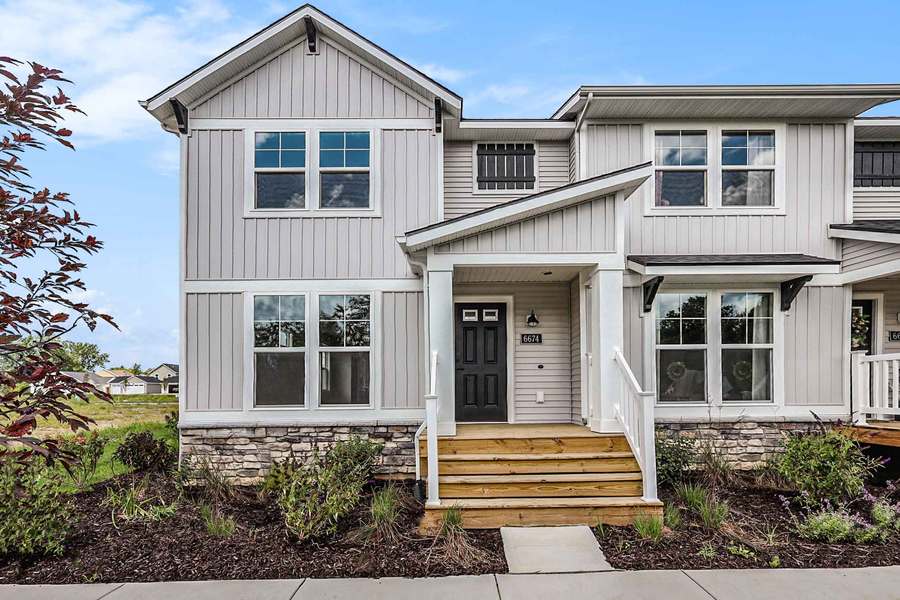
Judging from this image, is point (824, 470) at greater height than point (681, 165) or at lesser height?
lesser

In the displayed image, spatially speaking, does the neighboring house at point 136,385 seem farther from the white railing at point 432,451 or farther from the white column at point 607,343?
the white column at point 607,343

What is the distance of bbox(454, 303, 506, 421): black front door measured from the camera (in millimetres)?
9258

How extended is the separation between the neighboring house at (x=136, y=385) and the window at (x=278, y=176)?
339 inches

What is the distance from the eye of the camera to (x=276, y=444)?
8.28 metres

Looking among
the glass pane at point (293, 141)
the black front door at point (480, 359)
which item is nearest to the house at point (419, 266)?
the glass pane at point (293, 141)

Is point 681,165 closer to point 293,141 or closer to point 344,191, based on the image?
point 344,191

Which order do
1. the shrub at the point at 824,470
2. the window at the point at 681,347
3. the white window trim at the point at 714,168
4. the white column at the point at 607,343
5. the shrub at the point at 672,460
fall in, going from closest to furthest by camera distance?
the shrub at the point at 824,470 → the white column at the point at 607,343 → the shrub at the point at 672,460 → the window at the point at 681,347 → the white window trim at the point at 714,168

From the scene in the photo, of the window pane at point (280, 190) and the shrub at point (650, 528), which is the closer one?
the shrub at point (650, 528)

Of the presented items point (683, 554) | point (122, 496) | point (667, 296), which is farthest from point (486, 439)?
point (122, 496)

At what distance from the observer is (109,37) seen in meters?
8.75

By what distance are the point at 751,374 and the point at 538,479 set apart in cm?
430

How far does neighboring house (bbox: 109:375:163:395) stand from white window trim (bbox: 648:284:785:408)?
12288 millimetres

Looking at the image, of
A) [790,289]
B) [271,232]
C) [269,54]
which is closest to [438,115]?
[269,54]

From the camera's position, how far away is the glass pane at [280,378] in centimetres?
839
